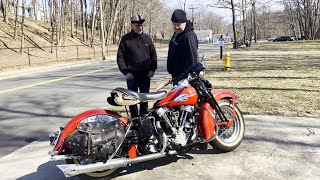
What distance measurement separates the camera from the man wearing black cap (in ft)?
16.6

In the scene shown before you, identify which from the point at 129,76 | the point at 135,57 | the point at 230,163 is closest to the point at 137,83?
the point at 129,76

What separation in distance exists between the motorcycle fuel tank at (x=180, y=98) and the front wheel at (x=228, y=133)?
0.59 metres

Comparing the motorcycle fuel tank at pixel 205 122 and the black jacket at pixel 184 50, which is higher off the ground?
the black jacket at pixel 184 50

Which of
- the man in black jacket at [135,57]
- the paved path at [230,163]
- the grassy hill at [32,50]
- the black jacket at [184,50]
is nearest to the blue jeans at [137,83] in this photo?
the man in black jacket at [135,57]

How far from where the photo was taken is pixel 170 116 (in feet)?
14.6

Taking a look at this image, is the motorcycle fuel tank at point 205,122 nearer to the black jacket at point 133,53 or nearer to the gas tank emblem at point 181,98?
the gas tank emblem at point 181,98

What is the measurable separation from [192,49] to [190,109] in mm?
977

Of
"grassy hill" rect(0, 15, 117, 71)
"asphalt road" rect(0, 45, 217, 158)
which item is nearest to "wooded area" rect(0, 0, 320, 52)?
"grassy hill" rect(0, 15, 117, 71)

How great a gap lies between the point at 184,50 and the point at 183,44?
90 mm

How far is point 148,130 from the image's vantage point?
14.0ft

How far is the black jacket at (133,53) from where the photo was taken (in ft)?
19.6

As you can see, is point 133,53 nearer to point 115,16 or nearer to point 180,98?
point 180,98

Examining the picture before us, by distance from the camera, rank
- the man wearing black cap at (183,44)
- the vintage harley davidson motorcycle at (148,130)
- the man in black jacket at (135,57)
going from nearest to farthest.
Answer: the vintage harley davidson motorcycle at (148,130) → the man wearing black cap at (183,44) → the man in black jacket at (135,57)

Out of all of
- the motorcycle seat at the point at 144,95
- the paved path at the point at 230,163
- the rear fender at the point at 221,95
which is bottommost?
the paved path at the point at 230,163
